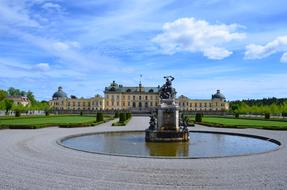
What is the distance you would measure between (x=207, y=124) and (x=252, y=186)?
2915 centimetres

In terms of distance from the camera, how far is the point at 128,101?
12950cm

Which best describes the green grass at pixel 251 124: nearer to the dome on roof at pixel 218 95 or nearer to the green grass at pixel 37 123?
the green grass at pixel 37 123

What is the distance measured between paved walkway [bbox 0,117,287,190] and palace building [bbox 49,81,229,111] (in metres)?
111

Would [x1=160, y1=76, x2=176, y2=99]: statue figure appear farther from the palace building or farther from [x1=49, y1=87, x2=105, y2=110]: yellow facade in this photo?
[x1=49, y1=87, x2=105, y2=110]: yellow facade

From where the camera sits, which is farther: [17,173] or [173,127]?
[173,127]

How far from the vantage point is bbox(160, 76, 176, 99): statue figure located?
22.5 m

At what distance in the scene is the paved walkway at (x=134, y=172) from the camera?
9711mm

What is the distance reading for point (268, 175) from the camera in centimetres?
1088

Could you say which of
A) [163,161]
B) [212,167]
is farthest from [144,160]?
[212,167]

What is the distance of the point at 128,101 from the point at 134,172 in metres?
118

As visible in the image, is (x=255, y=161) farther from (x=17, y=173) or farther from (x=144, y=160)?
(x=17, y=173)

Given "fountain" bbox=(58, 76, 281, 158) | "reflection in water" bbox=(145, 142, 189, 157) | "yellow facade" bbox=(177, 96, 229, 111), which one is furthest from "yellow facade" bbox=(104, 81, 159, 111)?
"reflection in water" bbox=(145, 142, 189, 157)

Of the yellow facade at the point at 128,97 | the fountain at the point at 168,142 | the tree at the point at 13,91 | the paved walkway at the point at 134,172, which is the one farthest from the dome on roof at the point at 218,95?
the paved walkway at the point at 134,172

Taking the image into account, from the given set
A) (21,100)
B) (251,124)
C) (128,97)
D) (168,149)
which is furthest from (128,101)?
(168,149)
